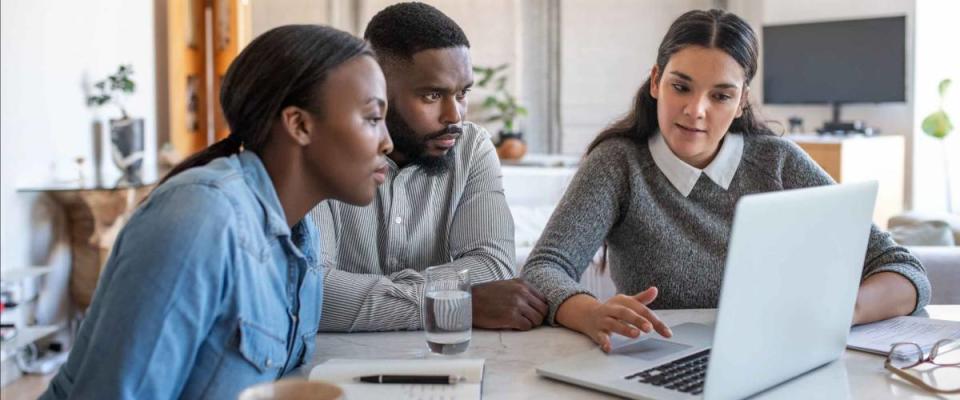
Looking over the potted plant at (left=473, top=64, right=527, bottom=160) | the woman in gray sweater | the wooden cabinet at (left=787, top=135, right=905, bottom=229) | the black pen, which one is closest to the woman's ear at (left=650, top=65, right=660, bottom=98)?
the woman in gray sweater

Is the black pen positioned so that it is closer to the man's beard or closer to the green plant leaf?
the man's beard

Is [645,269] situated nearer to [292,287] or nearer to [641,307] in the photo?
[641,307]

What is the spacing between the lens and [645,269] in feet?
6.08

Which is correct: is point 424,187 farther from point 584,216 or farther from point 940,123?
point 940,123

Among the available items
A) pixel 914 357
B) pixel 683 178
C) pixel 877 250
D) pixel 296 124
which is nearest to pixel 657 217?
pixel 683 178

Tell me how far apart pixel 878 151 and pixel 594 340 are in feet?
14.6

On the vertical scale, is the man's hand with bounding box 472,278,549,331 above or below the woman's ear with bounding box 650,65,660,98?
below

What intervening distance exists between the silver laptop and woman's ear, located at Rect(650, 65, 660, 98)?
2.10 ft

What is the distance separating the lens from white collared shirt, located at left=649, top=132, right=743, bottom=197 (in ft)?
6.06

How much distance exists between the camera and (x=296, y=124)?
1.19 m

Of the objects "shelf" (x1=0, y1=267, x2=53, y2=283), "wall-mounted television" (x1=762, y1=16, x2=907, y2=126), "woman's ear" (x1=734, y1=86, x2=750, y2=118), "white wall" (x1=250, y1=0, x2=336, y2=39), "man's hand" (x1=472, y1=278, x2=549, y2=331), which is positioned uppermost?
"white wall" (x1=250, y1=0, x2=336, y2=39)

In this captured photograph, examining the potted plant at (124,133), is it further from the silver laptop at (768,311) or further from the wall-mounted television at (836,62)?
the wall-mounted television at (836,62)

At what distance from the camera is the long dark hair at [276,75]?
117cm

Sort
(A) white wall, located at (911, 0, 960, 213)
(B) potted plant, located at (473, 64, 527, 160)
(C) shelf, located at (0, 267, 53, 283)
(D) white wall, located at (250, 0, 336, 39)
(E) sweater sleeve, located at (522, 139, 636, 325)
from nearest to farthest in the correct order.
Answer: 1. (E) sweater sleeve, located at (522, 139, 636, 325)
2. (C) shelf, located at (0, 267, 53, 283)
3. (A) white wall, located at (911, 0, 960, 213)
4. (B) potted plant, located at (473, 64, 527, 160)
5. (D) white wall, located at (250, 0, 336, 39)
